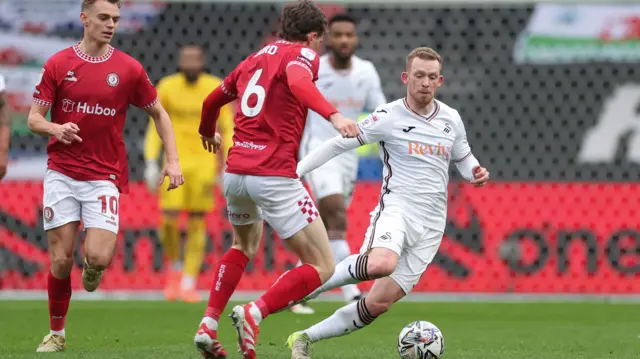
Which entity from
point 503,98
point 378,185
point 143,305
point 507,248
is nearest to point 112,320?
point 143,305

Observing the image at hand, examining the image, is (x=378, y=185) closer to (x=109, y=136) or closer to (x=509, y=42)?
(x=509, y=42)

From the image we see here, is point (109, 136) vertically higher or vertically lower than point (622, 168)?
higher

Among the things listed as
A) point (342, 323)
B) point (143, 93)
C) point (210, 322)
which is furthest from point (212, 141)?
point (342, 323)

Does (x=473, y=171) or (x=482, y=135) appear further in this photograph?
(x=482, y=135)

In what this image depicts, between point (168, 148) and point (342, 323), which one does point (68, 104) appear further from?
point (342, 323)

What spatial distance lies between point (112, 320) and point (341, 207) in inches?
77.2

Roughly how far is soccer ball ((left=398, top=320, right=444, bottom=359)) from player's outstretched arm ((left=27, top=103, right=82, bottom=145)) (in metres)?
2.04

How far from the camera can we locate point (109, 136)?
736cm

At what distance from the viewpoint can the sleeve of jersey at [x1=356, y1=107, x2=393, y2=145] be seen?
7035 millimetres

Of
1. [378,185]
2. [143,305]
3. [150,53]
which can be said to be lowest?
[143,305]

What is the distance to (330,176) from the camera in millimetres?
10047

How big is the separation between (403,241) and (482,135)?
255 inches

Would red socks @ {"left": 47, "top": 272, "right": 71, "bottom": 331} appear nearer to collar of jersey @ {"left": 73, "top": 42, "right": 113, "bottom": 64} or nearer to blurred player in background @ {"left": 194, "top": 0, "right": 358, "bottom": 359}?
blurred player in background @ {"left": 194, "top": 0, "right": 358, "bottom": 359}

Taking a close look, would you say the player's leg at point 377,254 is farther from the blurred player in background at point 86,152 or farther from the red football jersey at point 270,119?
the blurred player in background at point 86,152
